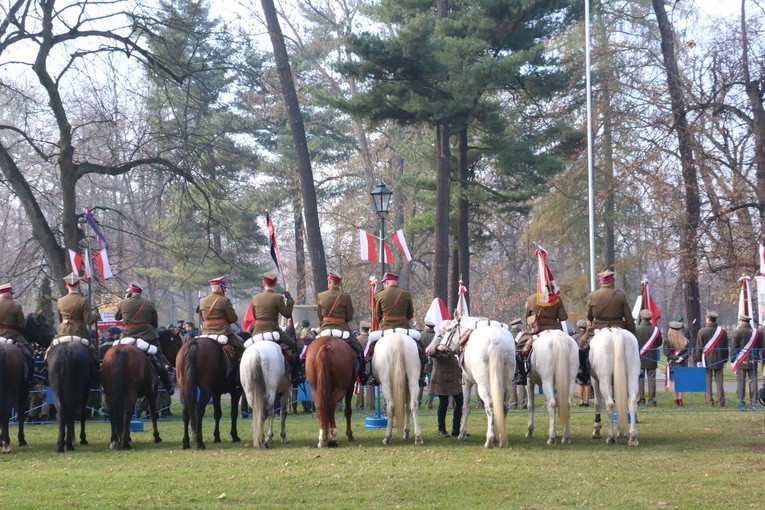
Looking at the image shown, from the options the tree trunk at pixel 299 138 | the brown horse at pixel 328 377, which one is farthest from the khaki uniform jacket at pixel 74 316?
the tree trunk at pixel 299 138

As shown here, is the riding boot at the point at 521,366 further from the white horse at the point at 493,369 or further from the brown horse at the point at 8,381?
the brown horse at the point at 8,381

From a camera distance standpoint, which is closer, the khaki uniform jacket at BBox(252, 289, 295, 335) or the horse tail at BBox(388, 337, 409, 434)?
the horse tail at BBox(388, 337, 409, 434)

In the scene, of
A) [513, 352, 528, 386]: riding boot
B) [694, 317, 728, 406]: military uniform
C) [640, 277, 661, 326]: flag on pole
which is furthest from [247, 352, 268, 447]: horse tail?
[640, 277, 661, 326]: flag on pole

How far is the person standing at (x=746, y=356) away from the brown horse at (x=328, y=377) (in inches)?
413

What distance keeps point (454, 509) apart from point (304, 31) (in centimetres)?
4221

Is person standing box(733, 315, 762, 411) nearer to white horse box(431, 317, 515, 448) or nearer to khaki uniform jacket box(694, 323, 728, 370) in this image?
khaki uniform jacket box(694, 323, 728, 370)

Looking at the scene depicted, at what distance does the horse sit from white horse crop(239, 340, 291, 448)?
2.39m

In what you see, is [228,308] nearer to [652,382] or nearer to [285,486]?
[285,486]

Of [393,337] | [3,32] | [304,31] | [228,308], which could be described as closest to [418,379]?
[393,337]

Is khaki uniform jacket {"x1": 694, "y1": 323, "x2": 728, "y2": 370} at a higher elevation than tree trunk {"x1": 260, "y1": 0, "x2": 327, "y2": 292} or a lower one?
lower

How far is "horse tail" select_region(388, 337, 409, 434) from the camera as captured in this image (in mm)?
15836

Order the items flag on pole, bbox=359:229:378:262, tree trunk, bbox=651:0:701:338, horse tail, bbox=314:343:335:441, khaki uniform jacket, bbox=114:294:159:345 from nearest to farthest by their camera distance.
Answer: horse tail, bbox=314:343:335:441 → khaki uniform jacket, bbox=114:294:159:345 → flag on pole, bbox=359:229:378:262 → tree trunk, bbox=651:0:701:338

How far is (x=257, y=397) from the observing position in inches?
615

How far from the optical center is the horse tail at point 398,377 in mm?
15836
